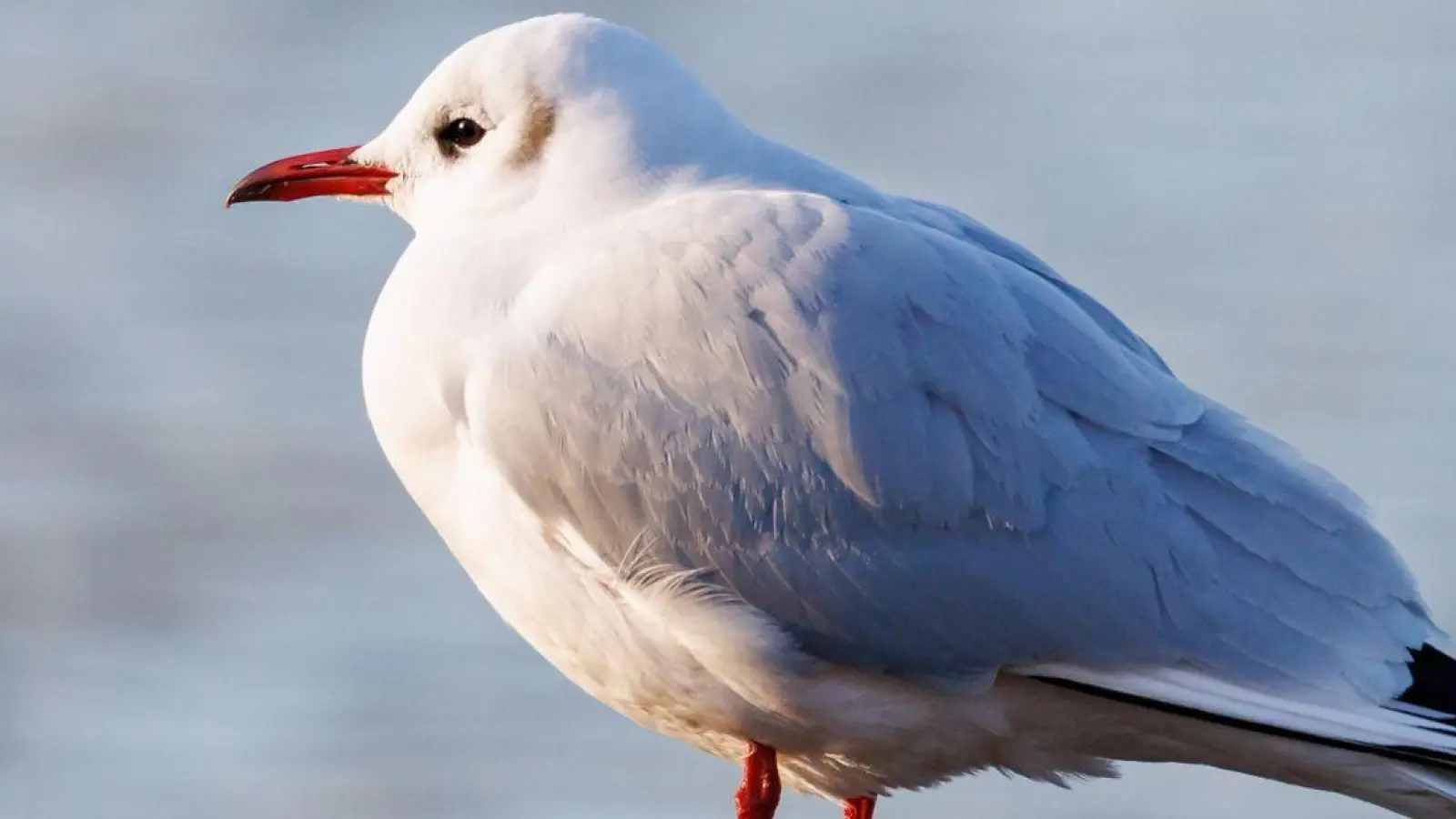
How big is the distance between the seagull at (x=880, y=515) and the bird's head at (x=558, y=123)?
4.2 inches

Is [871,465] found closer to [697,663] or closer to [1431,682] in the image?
[697,663]

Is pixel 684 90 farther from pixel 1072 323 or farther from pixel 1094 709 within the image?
pixel 1094 709

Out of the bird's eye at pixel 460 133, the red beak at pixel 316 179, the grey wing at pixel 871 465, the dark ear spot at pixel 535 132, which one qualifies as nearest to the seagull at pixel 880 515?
the grey wing at pixel 871 465

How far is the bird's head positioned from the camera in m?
4.90

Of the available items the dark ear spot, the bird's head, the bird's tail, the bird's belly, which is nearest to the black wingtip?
the bird's tail

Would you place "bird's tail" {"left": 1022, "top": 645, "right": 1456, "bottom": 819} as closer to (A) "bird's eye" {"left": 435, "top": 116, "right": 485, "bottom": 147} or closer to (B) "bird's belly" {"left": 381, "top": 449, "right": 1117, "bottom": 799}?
(B) "bird's belly" {"left": 381, "top": 449, "right": 1117, "bottom": 799}

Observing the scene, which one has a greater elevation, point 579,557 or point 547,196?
point 547,196

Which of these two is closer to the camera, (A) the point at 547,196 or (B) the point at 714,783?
(A) the point at 547,196

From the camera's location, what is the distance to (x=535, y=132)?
16.4 ft

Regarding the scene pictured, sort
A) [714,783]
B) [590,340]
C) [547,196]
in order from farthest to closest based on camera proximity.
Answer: [714,783] < [547,196] < [590,340]

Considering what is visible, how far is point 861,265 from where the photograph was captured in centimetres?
461

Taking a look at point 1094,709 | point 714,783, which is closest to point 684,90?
point 1094,709

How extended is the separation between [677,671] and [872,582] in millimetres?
366

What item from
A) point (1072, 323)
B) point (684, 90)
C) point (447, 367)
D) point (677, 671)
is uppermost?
point (684, 90)
